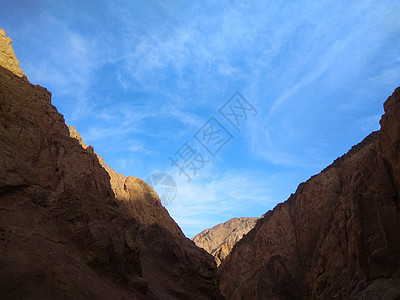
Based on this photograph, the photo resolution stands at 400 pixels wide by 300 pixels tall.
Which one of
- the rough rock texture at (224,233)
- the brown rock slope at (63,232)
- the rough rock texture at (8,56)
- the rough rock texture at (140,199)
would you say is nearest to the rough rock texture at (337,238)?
the brown rock slope at (63,232)

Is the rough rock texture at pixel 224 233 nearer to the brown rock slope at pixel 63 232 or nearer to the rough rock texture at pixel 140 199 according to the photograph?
the rough rock texture at pixel 140 199

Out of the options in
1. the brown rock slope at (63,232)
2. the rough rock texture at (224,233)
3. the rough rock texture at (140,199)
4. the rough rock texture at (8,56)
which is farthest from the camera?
the rough rock texture at (224,233)

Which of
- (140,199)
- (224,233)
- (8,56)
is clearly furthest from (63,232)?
(224,233)

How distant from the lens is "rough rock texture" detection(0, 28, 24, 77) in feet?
73.8

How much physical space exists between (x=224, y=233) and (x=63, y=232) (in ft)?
432

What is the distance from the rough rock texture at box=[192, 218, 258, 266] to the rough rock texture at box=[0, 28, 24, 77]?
369 feet

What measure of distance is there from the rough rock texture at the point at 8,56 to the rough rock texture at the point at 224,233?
112482mm

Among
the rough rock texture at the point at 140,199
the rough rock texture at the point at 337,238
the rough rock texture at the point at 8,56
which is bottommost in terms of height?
the rough rock texture at the point at 337,238

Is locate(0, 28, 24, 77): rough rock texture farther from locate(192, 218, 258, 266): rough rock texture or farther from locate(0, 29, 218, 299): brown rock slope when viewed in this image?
locate(192, 218, 258, 266): rough rock texture

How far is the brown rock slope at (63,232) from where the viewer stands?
11.0m

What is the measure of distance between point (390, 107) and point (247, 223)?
130 meters

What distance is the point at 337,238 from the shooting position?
30172 mm

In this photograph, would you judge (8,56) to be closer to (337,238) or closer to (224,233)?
(337,238)

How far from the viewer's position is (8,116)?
1916 cm
